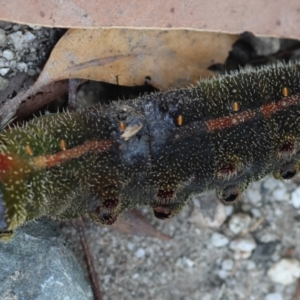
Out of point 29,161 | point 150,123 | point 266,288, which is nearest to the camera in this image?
point 29,161

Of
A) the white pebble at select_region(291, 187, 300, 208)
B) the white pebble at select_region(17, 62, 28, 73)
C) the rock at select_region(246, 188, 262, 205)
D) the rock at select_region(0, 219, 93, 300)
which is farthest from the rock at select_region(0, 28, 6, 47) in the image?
the white pebble at select_region(291, 187, 300, 208)

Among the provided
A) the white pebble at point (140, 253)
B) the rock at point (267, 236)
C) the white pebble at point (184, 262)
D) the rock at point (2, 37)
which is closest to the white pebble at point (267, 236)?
the rock at point (267, 236)

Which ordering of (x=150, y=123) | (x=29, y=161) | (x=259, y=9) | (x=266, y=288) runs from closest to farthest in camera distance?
(x=29, y=161)
(x=150, y=123)
(x=259, y=9)
(x=266, y=288)

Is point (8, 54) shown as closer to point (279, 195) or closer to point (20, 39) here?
point (20, 39)

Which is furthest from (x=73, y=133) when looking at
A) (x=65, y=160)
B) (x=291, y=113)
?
(x=291, y=113)

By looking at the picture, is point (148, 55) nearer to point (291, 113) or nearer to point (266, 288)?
point (291, 113)

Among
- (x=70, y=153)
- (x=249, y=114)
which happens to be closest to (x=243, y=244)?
(x=249, y=114)
